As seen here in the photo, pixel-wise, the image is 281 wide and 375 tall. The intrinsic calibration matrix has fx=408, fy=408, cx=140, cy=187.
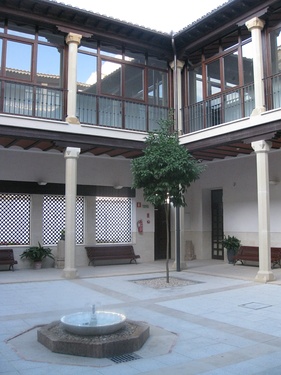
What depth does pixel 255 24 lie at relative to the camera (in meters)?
11.7

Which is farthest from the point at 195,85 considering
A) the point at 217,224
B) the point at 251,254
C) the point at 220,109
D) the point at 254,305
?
the point at 254,305

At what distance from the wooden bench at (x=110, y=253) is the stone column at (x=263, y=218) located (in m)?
5.68

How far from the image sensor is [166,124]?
1099 centimetres

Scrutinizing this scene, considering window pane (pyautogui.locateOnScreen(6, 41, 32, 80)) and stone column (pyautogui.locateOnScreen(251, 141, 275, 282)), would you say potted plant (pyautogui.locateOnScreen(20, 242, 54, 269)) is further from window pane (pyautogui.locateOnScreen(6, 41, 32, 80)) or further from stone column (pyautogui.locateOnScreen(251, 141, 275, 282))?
stone column (pyautogui.locateOnScreen(251, 141, 275, 282))

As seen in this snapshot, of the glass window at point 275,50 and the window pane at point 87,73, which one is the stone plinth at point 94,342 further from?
the glass window at point 275,50

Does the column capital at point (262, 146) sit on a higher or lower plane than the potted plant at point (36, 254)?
higher

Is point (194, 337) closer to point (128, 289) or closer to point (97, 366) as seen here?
point (97, 366)

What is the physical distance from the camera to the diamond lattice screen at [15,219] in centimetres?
1413

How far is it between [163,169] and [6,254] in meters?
6.51

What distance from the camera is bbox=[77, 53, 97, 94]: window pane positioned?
13234mm

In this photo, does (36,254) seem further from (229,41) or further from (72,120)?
(229,41)

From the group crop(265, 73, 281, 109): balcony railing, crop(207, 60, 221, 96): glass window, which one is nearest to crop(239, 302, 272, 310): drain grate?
crop(265, 73, 281, 109): balcony railing

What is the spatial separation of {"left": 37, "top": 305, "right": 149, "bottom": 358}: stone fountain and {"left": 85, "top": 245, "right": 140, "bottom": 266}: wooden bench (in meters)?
9.07

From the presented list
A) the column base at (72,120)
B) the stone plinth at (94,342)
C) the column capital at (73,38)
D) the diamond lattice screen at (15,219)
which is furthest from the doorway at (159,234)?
the stone plinth at (94,342)
